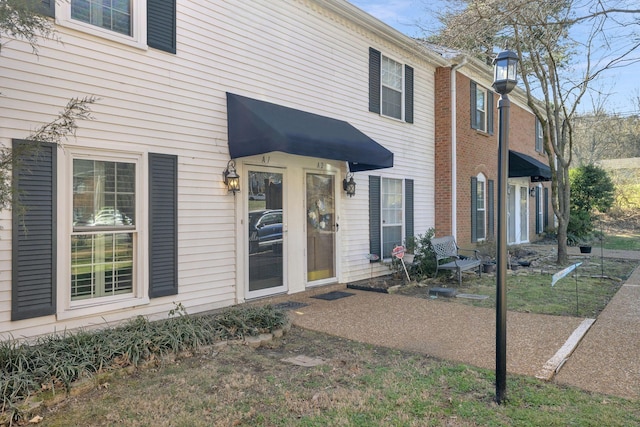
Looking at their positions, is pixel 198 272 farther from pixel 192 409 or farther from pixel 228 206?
pixel 192 409

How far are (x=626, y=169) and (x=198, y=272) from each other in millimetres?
35095

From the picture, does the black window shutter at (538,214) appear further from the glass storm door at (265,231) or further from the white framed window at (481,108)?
the glass storm door at (265,231)

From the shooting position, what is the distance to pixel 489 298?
7703 mm

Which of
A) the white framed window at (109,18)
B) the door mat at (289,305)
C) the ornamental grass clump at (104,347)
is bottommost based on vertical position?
the door mat at (289,305)

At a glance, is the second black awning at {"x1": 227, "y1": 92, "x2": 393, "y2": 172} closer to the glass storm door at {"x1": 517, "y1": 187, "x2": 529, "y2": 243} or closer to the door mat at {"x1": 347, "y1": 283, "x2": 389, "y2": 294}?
the door mat at {"x1": 347, "y1": 283, "x2": 389, "y2": 294}

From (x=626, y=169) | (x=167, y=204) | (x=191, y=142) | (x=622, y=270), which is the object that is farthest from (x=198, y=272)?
(x=626, y=169)

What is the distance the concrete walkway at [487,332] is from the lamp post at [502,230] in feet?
2.75

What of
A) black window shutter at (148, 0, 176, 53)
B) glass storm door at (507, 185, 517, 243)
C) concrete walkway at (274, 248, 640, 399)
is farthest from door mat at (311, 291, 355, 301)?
glass storm door at (507, 185, 517, 243)

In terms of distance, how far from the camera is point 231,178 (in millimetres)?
6539

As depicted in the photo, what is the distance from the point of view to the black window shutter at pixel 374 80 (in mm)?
9562

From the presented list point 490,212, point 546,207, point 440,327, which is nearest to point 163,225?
point 440,327

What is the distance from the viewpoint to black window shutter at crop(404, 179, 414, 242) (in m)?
10.6

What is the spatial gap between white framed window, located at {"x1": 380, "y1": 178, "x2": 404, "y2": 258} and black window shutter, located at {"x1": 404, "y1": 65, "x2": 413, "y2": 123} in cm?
161

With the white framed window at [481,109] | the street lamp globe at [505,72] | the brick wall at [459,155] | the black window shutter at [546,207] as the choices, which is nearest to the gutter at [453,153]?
the brick wall at [459,155]
